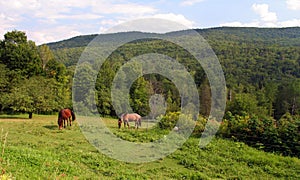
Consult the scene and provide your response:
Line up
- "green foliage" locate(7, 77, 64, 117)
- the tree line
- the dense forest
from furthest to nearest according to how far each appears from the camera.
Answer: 1. the tree line
2. "green foliage" locate(7, 77, 64, 117)
3. the dense forest

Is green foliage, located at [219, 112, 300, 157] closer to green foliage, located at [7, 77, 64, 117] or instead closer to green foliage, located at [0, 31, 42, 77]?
green foliage, located at [7, 77, 64, 117]

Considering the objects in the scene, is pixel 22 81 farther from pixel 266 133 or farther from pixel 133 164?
pixel 266 133

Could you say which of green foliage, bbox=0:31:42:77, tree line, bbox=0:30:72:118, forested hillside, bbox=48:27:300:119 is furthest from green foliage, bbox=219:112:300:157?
green foliage, bbox=0:31:42:77

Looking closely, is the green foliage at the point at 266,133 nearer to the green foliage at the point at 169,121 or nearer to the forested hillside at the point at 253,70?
the green foliage at the point at 169,121

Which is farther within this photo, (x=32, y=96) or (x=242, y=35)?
(x=242, y=35)

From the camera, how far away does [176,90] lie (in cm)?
5544

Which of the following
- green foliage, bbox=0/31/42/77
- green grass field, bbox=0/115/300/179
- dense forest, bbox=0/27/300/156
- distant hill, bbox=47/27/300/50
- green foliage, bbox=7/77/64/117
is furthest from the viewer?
distant hill, bbox=47/27/300/50

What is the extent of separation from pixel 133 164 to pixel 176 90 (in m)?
44.4

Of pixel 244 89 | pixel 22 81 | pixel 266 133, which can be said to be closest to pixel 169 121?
pixel 266 133

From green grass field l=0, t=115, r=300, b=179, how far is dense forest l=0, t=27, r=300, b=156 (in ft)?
5.81

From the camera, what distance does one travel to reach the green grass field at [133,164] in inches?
315

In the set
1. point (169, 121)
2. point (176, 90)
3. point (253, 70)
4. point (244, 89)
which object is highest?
point (253, 70)

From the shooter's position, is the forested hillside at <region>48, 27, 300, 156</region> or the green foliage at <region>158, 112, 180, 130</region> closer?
the forested hillside at <region>48, 27, 300, 156</region>

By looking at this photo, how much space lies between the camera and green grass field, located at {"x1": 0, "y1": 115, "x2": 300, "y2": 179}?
7993mm
